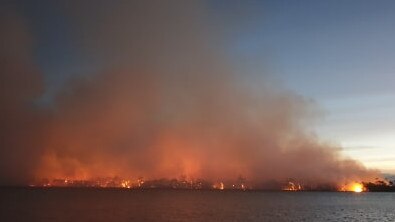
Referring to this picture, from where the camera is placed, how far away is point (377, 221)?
118188mm

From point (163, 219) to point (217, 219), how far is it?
45.7 feet

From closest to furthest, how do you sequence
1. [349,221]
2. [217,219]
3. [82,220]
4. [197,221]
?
[82,220]
[197,221]
[217,219]
[349,221]

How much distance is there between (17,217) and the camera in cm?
10038

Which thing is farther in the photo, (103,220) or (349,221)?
(349,221)

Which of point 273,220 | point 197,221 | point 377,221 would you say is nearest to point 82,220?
point 197,221

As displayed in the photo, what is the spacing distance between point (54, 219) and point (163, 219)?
24485 mm

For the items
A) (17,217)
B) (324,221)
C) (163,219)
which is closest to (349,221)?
(324,221)

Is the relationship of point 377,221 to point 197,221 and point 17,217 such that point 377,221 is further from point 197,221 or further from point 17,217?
point 17,217

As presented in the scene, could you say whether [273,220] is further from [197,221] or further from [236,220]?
[197,221]

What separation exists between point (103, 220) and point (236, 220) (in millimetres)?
31494

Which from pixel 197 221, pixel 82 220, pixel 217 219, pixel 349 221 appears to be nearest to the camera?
pixel 82 220

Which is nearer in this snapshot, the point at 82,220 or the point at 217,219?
the point at 82,220

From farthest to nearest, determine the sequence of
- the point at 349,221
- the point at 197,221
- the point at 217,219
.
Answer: the point at 349,221
the point at 217,219
the point at 197,221

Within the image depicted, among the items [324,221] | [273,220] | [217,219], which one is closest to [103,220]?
[217,219]
